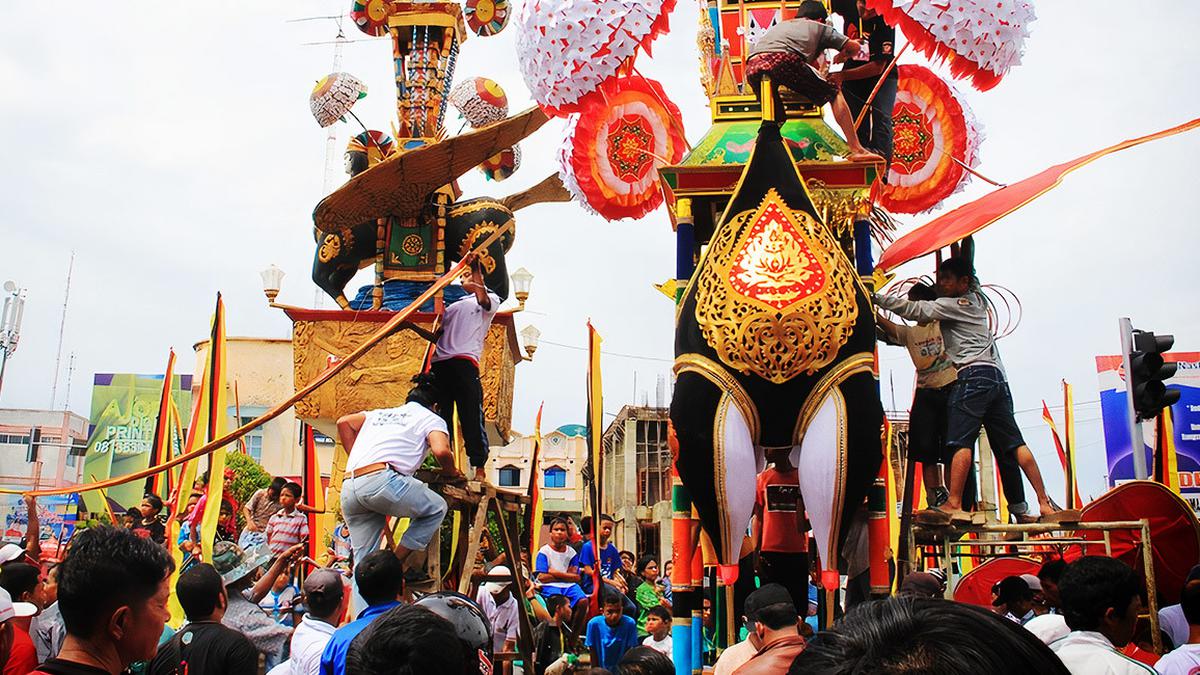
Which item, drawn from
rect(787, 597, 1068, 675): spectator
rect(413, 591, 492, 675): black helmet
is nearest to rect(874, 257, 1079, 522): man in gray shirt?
rect(413, 591, 492, 675): black helmet

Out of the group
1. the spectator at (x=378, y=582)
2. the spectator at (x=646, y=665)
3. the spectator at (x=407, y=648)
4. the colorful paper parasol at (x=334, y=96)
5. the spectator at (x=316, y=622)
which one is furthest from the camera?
the colorful paper parasol at (x=334, y=96)

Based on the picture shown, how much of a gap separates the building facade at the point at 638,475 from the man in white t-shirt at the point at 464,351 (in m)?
32.7

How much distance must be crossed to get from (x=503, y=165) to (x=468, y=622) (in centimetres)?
1261

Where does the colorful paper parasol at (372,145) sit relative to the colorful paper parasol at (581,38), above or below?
above

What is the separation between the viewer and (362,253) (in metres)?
14.7

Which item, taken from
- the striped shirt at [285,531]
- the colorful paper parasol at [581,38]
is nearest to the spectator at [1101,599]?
the colorful paper parasol at [581,38]

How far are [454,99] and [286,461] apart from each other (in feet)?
89.4

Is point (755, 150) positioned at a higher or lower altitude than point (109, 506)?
higher

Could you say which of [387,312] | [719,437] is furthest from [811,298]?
[387,312]

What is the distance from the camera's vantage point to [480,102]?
47.6 ft

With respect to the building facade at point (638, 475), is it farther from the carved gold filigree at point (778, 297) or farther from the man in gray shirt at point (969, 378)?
the carved gold filigree at point (778, 297)

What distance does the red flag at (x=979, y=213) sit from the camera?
5.78 metres

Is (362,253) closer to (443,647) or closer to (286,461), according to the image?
(443,647)

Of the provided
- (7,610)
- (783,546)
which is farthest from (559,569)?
(7,610)
